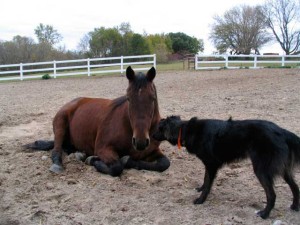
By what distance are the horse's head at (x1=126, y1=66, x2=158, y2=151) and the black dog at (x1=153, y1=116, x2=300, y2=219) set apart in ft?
0.88

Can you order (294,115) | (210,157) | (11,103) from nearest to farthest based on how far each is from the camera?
1. (210,157)
2. (294,115)
3. (11,103)

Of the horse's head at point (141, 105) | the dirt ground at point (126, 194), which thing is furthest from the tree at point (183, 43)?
the horse's head at point (141, 105)

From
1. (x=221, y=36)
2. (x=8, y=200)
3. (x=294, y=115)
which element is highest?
(x=221, y=36)

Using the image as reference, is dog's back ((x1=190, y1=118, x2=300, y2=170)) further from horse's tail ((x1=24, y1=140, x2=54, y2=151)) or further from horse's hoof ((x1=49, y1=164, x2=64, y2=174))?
horse's tail ((x1=24, y1=140, x2=54, y2=151))

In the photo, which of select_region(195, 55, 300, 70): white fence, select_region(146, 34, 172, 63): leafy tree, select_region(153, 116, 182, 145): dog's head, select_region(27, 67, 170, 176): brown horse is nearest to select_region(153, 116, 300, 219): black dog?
select_region(153, 116, 182, 145): dog's head

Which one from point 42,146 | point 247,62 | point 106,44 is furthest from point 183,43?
point 42,146

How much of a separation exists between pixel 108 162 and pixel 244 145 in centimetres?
203

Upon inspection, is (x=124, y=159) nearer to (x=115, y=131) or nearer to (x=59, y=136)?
(x=115, y=131)

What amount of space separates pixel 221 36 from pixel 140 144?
51.5m

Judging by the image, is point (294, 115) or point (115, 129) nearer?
point (115, 129)

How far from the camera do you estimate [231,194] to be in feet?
13.8

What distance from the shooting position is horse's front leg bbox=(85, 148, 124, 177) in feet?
15.6

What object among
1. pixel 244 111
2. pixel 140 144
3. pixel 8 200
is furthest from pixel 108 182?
pixel 244 111

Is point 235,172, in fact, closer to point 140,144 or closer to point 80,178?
point 140,144
